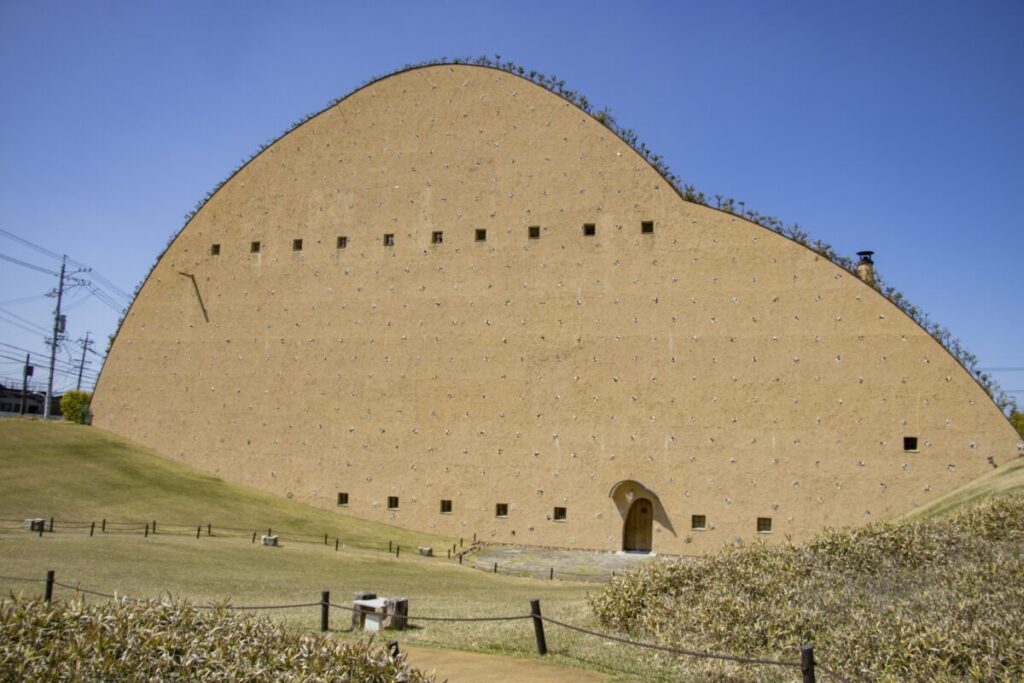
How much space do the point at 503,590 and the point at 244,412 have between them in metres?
13.8

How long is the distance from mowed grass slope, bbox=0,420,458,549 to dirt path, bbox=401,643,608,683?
574 inches

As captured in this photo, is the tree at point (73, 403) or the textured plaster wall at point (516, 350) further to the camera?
the tree at point (73, 403)

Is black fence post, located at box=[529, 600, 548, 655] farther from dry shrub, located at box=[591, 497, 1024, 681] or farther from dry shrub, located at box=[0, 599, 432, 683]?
dry shrub, located at box=[0, 599, 432, 683]

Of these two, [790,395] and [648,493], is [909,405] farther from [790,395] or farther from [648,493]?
[648,493]

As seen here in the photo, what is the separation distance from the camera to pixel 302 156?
2836 centimetres

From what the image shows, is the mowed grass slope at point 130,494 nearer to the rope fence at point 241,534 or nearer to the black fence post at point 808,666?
the rope fence at point 241,534

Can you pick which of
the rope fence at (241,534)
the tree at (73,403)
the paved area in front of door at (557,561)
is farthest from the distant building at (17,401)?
the paved area in front of door at (557,561)

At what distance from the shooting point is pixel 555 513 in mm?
23438

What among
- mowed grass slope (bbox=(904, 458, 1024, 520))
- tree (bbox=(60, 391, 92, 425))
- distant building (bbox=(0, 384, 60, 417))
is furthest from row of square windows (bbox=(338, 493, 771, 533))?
distant building (bbox=(0, 384, 60, 417))

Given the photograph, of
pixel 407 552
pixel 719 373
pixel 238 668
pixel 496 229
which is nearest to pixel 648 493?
pixel 719 373

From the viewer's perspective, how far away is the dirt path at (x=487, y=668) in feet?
25.5

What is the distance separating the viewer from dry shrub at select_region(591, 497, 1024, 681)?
7145 millimetres

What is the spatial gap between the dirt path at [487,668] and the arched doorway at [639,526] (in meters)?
14.4

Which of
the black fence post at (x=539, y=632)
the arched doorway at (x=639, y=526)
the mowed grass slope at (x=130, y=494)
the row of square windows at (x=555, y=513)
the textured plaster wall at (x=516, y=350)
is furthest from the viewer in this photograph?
the arched doorway at (x=639, y=526)
